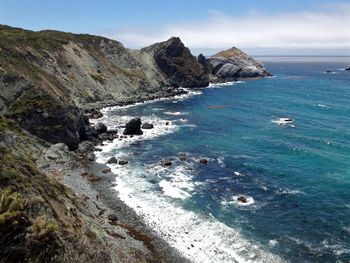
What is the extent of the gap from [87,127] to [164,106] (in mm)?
47282

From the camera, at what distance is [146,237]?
46625 millimetres

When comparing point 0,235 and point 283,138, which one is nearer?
point 0,235

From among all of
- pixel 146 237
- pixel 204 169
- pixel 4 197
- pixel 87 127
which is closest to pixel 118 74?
pixel 87 127

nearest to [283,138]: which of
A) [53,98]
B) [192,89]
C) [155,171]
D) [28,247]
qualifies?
[155,171]

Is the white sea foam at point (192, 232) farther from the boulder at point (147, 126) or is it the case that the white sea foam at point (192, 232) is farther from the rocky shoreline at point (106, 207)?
the boulder at point (147, 126)

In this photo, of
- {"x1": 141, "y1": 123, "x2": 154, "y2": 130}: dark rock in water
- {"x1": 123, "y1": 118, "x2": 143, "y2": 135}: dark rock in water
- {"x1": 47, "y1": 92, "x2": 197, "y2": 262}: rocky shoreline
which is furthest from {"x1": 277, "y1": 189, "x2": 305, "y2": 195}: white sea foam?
{"x1": 141, "y1": 123, "x2": 154, "y2": 130}: dark rock in water

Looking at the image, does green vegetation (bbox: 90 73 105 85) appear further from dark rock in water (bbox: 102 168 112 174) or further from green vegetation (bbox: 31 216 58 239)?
green vegetation (bbox: 31 216 58 239)

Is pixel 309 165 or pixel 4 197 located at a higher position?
pixel 4 197

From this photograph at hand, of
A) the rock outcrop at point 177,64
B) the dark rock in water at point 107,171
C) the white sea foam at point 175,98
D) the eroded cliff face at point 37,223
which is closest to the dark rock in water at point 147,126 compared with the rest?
the white sea foam at point 175,98

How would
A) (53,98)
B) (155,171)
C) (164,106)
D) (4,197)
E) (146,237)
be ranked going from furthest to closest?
1. (164,106)
2. (53,98)
3. (155,171)
4. (146,237)
5. (4,197)

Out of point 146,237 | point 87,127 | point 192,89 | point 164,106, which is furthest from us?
point 192,89

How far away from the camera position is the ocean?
45219mm

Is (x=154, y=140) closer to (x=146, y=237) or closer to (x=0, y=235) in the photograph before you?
(x=146, y=237)

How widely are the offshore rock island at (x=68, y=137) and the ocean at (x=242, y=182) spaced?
4642 millimetres
